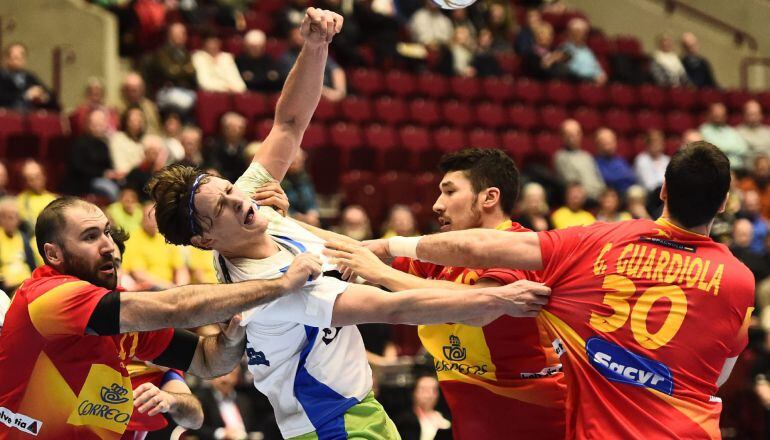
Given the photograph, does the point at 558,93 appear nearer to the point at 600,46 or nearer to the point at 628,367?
the point at 600,46

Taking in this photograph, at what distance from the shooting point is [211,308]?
4.47 metres

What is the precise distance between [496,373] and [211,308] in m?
1.41

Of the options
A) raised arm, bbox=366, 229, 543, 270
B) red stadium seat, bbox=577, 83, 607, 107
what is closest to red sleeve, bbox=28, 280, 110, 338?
raised arm, bbox=366, 229, 543, 270

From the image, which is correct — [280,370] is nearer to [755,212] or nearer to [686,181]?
[686,181]

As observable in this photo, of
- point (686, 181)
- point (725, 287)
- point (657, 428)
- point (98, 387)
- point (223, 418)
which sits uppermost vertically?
point (686, 181)

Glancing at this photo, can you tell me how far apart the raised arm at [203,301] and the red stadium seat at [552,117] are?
40.5 feet

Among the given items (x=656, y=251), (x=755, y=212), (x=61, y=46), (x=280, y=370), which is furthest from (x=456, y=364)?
(x=61, y=46)

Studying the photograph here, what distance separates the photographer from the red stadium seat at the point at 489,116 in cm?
1600

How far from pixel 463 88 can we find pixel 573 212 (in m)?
3.87

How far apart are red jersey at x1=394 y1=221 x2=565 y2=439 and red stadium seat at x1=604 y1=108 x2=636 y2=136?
12147mm

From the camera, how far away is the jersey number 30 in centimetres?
442

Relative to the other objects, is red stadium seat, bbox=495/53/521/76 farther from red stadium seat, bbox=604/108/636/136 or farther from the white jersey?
the white jersey

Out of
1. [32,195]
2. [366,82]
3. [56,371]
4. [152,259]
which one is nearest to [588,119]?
[366,82]

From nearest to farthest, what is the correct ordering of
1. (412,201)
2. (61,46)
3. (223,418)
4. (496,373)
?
(496,373)
(223,418)
(412,201)
(61,46)
